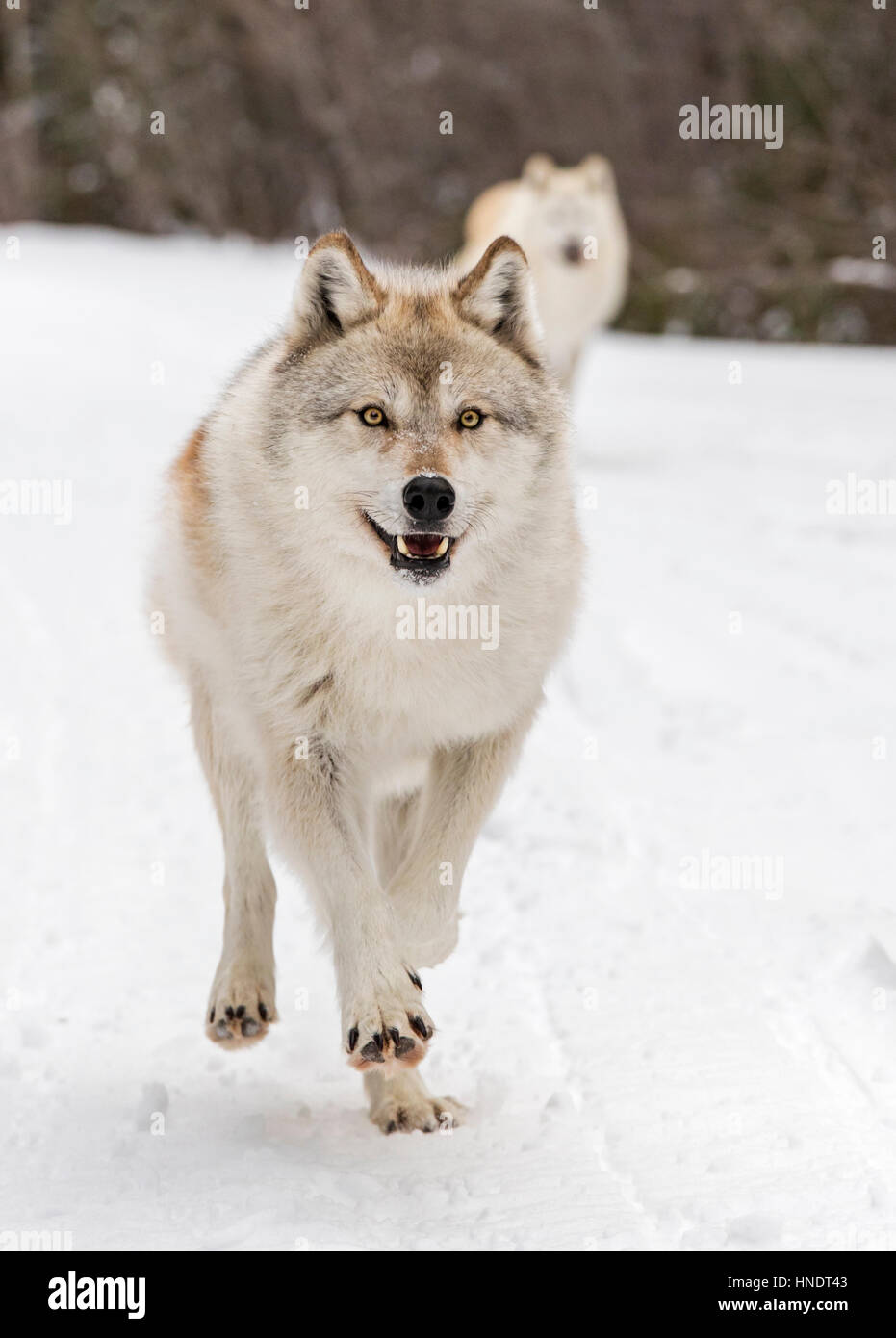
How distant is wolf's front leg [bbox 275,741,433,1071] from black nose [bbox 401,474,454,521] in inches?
25.7

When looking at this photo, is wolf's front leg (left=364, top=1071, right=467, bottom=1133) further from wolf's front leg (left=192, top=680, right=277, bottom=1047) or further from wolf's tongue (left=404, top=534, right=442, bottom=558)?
wolf's tongue (left=404, top=534, right=442, bottom=558)

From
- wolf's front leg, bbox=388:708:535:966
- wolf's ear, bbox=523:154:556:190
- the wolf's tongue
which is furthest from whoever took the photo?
wolf's ear, bbox=523:154:556:190

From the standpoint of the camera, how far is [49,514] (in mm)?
9484

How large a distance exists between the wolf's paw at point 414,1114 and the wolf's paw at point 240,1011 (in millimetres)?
339

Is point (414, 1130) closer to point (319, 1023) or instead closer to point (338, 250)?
point (319, 1023)

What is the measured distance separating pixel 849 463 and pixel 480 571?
759cm

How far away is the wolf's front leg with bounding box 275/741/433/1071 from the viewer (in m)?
3.20

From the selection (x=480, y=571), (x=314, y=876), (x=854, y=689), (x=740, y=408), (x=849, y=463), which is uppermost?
(x=740, y=408)

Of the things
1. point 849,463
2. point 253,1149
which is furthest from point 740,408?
point 253,1149

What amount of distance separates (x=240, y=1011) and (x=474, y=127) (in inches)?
794

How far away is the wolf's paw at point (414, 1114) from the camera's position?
145 inches

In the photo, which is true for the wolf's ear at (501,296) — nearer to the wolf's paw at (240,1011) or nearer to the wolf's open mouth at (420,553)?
the wolf's open mouth at (420,553)

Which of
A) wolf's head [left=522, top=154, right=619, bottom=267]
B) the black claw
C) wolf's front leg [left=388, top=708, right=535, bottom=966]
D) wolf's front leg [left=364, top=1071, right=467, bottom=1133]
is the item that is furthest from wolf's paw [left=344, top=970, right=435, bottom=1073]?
wolf's head [left=522, top=154, right=619, bottom=267]

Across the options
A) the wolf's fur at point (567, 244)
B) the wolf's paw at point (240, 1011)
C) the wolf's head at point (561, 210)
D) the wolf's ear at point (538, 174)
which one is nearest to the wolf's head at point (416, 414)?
the wolf's paw at point (240, 1011)
